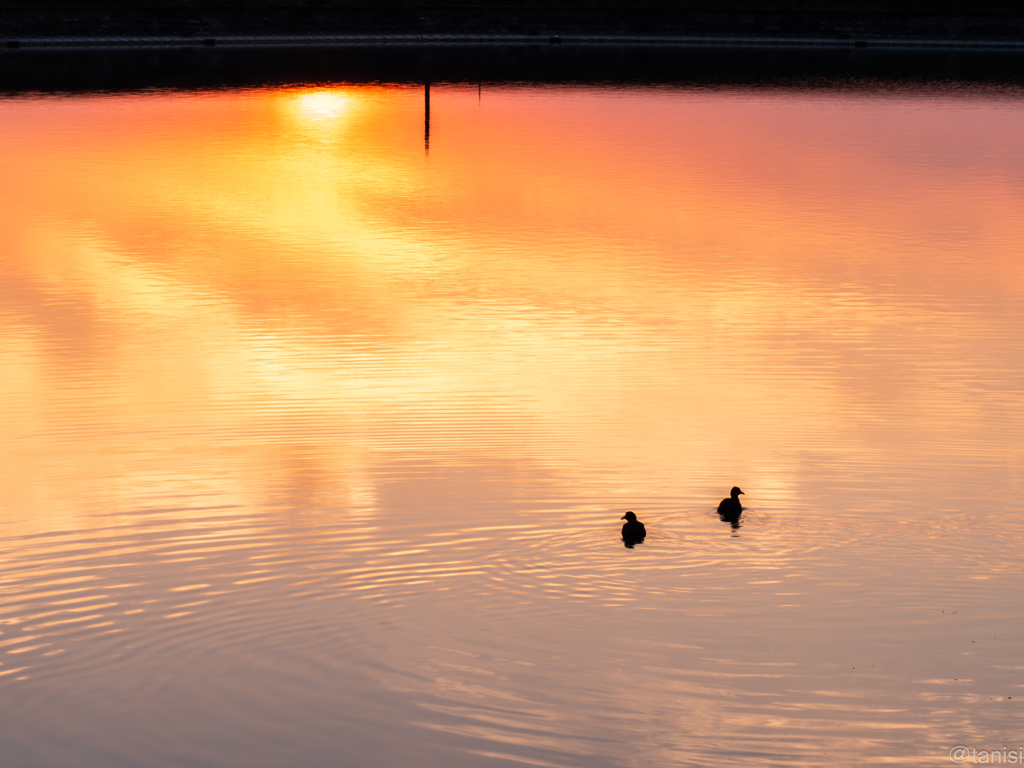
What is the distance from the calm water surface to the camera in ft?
26.2

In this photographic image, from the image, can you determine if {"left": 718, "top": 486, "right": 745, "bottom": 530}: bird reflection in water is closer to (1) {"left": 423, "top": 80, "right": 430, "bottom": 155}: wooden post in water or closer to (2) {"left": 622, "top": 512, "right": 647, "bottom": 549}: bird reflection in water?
(2) {"left": 622, "top": 512, "right": 647, "bottom": 549}: bird reflection in water

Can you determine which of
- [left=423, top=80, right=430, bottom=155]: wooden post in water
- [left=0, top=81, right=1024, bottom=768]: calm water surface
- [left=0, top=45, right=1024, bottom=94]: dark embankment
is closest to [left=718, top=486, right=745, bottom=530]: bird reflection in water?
[left=0, top=81, right=1024, bottom=768]: calm water surface

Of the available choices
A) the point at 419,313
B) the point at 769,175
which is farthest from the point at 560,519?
the point at 769,175

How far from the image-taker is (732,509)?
1018 cm

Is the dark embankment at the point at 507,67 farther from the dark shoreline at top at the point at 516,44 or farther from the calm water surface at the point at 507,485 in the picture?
the calm water surface at the point at 507,485

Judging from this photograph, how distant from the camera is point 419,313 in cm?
1648

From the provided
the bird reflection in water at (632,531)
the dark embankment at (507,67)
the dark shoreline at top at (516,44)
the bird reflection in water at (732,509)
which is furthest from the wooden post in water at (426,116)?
the bird reflection in water at (632,531)

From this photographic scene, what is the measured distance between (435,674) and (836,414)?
6.01 m

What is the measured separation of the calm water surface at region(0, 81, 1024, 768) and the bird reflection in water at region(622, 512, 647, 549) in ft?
0.33

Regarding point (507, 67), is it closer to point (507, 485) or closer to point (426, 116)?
point (426, 116)

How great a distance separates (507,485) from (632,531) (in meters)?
1.65

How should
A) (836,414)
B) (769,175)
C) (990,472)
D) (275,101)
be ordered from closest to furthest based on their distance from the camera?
(990,472)
(836,414)
(769,175)
(275,101)

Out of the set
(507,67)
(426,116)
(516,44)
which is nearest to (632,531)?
(426,116)

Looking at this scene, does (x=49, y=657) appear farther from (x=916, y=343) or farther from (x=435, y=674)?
(x=916, y=343)
